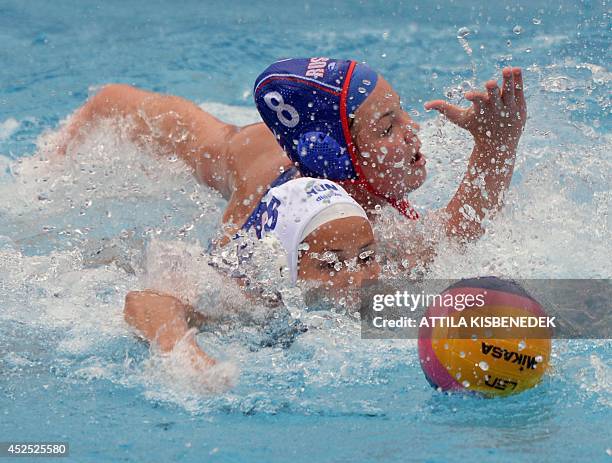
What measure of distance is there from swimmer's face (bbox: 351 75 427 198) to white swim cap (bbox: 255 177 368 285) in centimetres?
24

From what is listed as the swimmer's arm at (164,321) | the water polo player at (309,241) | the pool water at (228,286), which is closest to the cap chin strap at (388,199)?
the pool water at (228,286)

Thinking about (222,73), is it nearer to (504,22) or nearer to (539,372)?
(504,22)

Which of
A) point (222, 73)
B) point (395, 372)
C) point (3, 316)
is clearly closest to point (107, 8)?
point (222, 73)

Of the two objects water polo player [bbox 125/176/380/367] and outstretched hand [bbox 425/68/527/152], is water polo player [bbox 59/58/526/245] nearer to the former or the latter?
outstretched hand [bbox 425/68/527/152]

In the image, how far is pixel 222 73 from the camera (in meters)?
5.64

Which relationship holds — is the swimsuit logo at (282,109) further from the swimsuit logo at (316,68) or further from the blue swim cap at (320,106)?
the swimsuit logo at (316,68)

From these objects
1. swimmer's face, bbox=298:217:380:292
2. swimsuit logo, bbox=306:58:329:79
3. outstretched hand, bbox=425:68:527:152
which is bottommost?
swimmer's face, bbox=298:217:380:292

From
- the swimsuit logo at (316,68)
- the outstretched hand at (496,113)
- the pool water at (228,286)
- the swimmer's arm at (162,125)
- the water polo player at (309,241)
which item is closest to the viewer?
the pool water at (228,286)

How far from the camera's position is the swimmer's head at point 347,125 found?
2.94m

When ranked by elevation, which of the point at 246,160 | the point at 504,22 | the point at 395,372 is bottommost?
the point at 395,372

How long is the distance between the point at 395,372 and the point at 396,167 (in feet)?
2.26

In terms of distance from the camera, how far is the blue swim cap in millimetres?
2945

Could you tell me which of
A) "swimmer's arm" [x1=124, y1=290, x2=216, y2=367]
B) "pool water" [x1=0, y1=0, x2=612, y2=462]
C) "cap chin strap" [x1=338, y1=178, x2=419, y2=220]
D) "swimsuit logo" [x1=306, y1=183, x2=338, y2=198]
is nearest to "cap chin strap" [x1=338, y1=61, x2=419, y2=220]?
"cap chin strap" [x1=338, y1=178, x2=419, y2=220]

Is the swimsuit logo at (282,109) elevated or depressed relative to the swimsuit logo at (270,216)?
elevated
